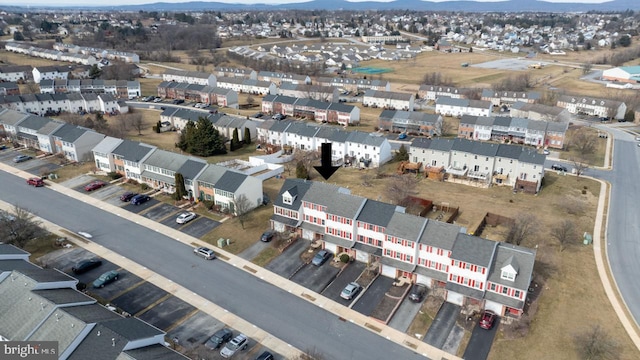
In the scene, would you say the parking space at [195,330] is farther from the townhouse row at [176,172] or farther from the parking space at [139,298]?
the townhouse row at [176,172]

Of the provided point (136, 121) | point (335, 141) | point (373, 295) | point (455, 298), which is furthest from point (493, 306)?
point (136, 121)

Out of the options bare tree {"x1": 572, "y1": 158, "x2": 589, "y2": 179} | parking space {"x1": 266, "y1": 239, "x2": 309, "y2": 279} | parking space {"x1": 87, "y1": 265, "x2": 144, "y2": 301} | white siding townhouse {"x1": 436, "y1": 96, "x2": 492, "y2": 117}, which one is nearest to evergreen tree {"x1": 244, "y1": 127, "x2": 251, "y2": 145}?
parking space {"x1": 266, "y1": 239, "x2": 309, "y2": 279}

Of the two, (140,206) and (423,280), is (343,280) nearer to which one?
(423,280)

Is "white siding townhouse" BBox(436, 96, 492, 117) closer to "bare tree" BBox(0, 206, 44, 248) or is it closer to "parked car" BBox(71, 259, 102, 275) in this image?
"parked car" BBox(71, 259, 102, 275)

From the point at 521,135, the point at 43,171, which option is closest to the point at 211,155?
the point at 43,171

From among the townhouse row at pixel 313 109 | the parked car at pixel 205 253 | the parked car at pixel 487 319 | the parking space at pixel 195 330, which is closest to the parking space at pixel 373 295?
the parked car at pixel 487 319

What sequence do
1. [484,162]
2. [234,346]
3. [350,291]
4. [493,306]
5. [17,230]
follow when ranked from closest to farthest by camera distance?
1. [234,346]
2. [493,306]
3. [350,291]
4. [17,230]
5. [484,162]

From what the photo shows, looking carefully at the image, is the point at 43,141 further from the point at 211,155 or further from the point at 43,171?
the point at 211,155
